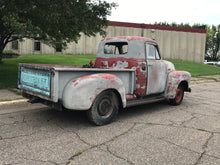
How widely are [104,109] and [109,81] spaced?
0.66m

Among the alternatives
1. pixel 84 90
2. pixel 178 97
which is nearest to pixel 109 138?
pixel 84 90

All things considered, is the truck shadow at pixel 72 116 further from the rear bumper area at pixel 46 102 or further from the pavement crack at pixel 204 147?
the pavement crack at pixel 204 147

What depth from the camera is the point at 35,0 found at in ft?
24.7

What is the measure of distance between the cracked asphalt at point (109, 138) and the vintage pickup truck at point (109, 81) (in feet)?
1.52

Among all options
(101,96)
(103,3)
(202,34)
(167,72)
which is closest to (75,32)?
(103,3)

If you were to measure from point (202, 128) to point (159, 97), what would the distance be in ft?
5.86

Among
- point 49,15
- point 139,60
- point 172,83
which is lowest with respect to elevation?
point 172,83

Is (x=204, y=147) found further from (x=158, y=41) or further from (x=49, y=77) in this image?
(x=158, y=41)

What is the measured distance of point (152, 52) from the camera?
5.96 metres

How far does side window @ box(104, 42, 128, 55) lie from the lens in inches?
238

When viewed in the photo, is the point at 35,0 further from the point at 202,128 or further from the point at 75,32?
the point at 202,128

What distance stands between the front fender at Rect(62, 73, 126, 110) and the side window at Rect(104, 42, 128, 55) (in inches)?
72.5

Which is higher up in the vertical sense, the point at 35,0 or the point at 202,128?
the point at 35,0

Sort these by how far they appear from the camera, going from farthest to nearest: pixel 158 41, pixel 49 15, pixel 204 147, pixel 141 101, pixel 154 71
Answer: pixel 158 41 → pixel 49 15 → pixel 154 71 → pixel 141 101 → pixel 204 147
